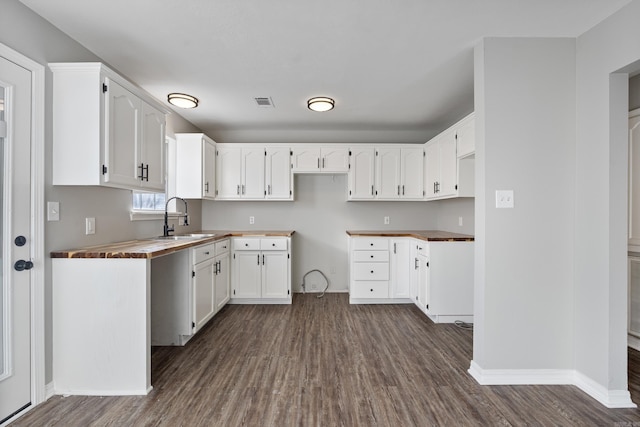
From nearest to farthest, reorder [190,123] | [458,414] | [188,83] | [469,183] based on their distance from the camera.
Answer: [458,414], [188,83], [469,183], [190,123]

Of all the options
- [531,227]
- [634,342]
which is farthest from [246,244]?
[634,342]

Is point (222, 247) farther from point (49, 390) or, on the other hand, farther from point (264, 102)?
point (49, 390)

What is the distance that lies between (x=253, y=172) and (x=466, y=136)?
2.63 metres

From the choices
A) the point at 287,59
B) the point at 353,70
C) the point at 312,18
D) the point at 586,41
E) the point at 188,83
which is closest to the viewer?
the point at 312,18

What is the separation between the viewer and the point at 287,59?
2418 mm

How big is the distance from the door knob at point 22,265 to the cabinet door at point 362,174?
10.6 ft

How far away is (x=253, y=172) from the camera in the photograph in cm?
415

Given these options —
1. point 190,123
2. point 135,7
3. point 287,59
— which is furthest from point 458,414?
point 190,123

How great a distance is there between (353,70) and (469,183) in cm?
172

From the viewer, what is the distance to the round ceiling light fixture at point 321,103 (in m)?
3.21

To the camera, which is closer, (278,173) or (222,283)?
(222,283)

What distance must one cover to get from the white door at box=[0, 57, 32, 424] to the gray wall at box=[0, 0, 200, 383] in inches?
4.6

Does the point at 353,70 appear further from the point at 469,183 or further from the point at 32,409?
the point at 32,409

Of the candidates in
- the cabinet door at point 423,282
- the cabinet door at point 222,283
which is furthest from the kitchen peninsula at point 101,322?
the cabinet door at point 423,282
